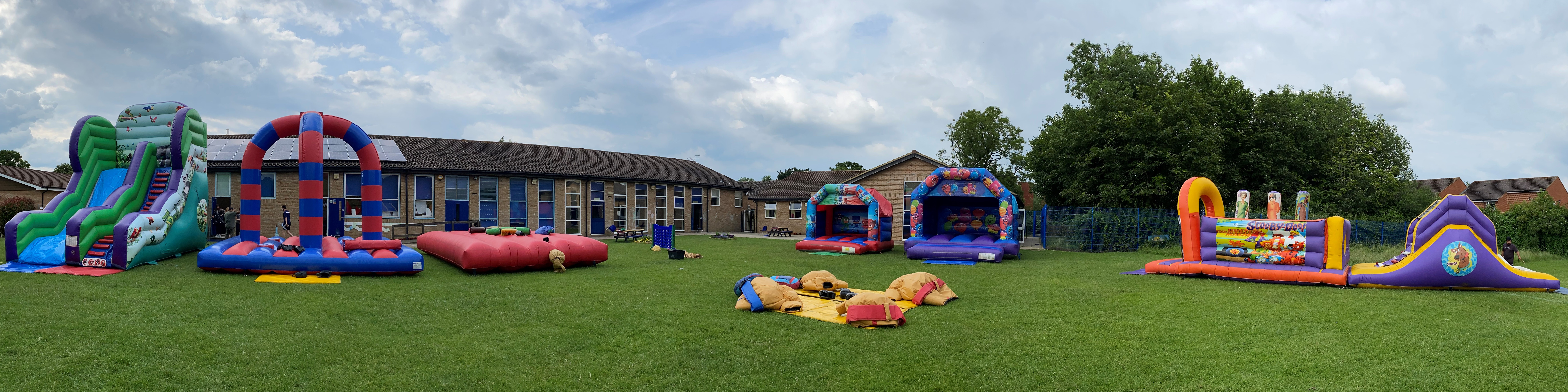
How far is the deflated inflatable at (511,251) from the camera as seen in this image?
11633 mm

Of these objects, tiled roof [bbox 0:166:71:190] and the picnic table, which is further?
tiled roof [bbox 0:166:71:190]

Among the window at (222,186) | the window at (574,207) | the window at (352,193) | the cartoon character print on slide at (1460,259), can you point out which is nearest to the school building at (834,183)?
the window at (574,207)

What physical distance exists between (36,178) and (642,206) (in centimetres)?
2596

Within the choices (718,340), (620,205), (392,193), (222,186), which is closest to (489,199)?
A: (392,193)

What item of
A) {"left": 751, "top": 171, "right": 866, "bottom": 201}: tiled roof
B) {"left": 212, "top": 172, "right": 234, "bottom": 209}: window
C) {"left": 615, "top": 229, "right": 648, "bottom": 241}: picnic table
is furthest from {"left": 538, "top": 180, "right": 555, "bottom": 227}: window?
{"left": 751, "top": 171, "right": 866, "bottom": 201}: tiled roof

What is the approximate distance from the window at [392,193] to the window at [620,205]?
8.09 meters

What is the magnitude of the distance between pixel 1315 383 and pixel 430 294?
951 cm

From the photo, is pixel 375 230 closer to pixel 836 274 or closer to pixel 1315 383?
pixel 836 274

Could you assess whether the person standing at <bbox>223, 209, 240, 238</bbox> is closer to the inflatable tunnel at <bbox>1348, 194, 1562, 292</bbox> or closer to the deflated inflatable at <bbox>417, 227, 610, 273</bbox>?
the deflated inflatable at <bbox>417, 227, 610, 273</bbox>

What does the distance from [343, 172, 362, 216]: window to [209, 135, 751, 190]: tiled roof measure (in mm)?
356

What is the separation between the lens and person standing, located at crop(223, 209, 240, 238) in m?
19.6

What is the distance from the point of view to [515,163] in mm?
27469

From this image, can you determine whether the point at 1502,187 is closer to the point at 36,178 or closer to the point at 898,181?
the point at 898,181

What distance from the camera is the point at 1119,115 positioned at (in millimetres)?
23719
